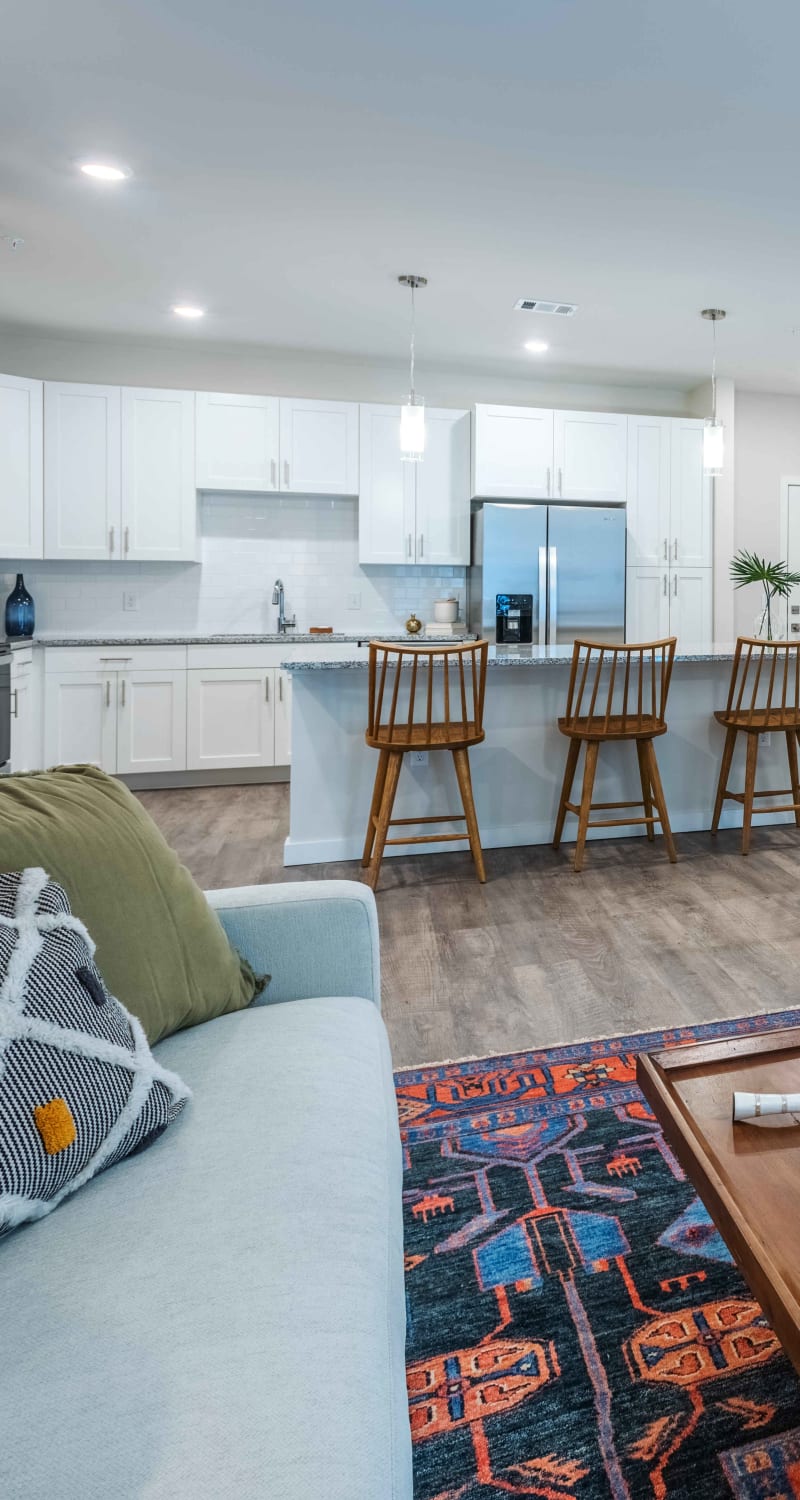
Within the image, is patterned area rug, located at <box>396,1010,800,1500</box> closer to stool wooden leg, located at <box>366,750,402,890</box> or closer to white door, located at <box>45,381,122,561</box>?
stool wooden leg, located at <box>366,750,402,890</box>

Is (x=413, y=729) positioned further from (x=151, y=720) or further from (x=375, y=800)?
(x=151, y=720)

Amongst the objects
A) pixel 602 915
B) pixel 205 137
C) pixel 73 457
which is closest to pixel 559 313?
pixel 205 137

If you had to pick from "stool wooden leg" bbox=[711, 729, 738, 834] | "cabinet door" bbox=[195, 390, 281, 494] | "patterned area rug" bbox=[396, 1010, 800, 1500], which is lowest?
"patterned area rug" bbox=[396, 1010, 800, 1500]

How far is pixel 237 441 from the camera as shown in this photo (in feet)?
16.3

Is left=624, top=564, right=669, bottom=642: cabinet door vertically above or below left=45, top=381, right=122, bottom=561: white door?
below

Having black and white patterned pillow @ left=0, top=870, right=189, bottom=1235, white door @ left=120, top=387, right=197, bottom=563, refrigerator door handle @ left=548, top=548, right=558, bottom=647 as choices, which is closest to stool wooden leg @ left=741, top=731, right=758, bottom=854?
refrigerator door handle @ left=548, top=548, right=558, bottom=647

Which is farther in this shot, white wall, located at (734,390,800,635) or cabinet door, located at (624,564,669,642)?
white wall, located at (734,390,800,635)

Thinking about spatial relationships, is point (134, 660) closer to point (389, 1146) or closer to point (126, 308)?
point (126, 308)

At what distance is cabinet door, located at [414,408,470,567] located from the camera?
5.21m

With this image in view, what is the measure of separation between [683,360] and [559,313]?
1.24 metres

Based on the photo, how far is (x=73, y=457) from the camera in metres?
4.77

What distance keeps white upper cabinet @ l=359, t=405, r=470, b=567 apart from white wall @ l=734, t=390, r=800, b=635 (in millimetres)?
2136

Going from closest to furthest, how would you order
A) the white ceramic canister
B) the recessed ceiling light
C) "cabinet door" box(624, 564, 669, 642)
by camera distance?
the recessed ceiling light
the white ceramic canister
"cabinet door" box(624, 564, 669, 642)

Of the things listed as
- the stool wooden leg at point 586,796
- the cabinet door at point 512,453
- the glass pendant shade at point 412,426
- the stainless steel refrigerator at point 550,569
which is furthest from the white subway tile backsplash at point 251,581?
the stool wooden leg at point 586,796
